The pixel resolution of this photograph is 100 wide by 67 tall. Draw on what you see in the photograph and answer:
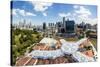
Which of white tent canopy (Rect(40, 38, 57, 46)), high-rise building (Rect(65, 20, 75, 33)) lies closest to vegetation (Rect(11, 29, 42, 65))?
white tent canopy (Rect(40, 38, 57, 46))

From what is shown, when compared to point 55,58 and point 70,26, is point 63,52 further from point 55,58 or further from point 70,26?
point 70,26

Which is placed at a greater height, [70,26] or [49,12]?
[49,12]

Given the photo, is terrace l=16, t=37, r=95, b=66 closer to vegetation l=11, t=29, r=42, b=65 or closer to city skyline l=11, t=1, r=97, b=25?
vegetation l=11, t=29, r=42, b=65

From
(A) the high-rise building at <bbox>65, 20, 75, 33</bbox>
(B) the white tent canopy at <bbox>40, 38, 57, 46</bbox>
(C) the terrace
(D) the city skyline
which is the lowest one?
(C) the terrace

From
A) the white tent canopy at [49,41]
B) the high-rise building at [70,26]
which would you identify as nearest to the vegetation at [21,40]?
the white tent canopy at [49,41]

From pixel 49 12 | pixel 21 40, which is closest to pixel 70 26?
pixel 49 12

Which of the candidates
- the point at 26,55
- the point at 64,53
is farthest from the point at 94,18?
the point at 26,55
